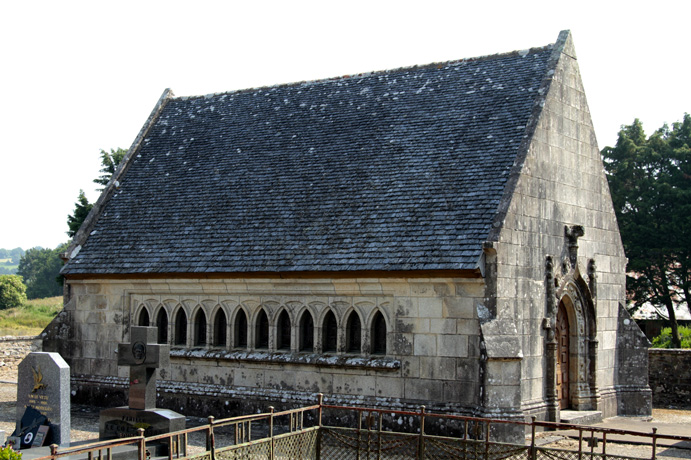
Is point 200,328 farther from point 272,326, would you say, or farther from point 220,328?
point 272,326

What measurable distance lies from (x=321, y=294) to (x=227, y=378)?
11.2 feet

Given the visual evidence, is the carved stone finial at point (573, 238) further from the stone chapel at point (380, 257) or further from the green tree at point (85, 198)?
the green tree at point (85, 198)

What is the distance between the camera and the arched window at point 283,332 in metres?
20.2

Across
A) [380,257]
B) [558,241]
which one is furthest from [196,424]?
[558,241]

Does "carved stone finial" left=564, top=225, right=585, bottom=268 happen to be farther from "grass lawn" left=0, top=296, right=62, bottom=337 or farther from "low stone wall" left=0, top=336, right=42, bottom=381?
"grass lawn" left=0, top=296, right=62, bottom=337

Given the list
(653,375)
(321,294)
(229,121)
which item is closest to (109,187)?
(229,121)

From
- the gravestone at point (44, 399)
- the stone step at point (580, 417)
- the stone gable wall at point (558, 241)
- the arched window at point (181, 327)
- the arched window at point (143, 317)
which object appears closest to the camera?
the gravestone at point (44, 399)

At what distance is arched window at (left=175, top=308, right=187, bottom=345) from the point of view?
21859 mm

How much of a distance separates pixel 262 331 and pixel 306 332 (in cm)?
131

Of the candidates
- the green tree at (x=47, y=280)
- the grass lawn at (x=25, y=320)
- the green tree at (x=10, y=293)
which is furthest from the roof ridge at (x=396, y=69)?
the green tree at (x=47, y=280)

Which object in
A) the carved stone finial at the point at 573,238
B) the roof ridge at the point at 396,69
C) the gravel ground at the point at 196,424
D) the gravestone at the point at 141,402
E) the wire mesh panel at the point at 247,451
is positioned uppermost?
the roof ridge at the point at 396,69

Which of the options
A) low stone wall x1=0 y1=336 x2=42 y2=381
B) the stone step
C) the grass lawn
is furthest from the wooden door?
the grass lawn

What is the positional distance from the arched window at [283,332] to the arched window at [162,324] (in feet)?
11.8

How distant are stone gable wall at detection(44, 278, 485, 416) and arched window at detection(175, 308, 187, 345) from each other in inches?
5.2
